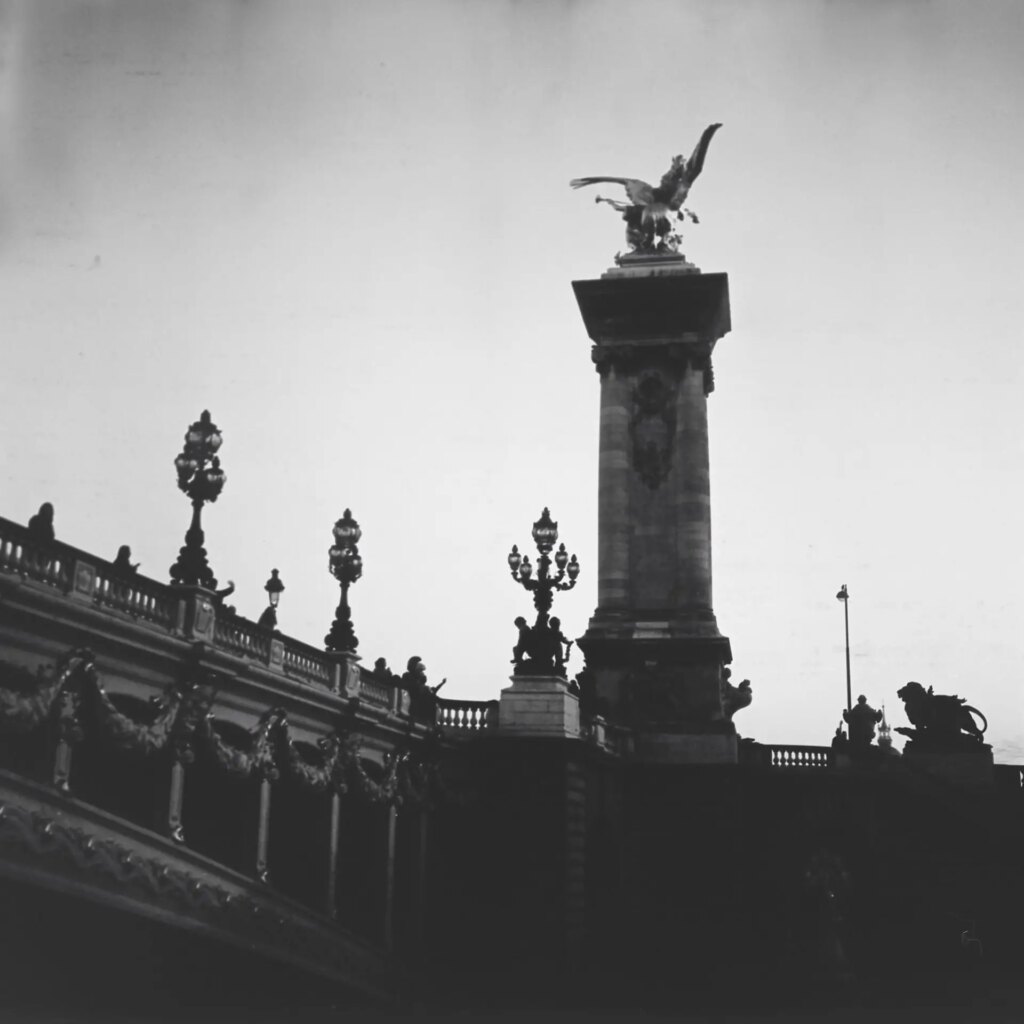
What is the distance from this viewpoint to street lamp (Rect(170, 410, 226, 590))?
77.9ft

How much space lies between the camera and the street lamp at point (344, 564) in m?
29.6

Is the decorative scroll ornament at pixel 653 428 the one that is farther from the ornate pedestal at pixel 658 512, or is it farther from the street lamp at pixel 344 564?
the street lamp at pixel 344 564

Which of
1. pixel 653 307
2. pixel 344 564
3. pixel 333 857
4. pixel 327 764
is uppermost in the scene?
pixel 653 307

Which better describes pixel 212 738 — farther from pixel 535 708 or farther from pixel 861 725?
pixel 861 725

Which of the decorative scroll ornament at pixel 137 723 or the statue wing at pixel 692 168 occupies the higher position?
the statue wing at pixel 692 168

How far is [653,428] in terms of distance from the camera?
48219mm

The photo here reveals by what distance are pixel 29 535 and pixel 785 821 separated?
96.2 ft

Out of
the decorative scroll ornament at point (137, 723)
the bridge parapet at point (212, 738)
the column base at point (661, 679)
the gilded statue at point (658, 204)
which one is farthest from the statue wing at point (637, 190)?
the decorative scroll ornament at point (137, 723)

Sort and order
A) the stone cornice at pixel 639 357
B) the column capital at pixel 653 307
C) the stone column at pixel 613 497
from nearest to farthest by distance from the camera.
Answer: the stone column at pixel 613 497, the column capital at pixel 653 307, the stone cornice at pixel 639 357

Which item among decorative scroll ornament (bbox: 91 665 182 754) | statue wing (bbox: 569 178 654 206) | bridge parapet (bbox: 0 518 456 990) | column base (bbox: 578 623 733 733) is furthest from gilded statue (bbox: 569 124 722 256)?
decorative scroll ornament (bbox: 91 665 182 754)

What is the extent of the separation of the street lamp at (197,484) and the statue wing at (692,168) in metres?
29.5

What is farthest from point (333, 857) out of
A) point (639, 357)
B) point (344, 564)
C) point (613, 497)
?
point (639, 357)

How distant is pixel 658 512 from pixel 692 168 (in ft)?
37.8

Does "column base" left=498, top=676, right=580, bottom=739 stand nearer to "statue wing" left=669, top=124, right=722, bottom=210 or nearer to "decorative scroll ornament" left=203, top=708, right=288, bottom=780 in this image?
"decorative scroll ornament" left=203, top=708, right=288, bottom=780
